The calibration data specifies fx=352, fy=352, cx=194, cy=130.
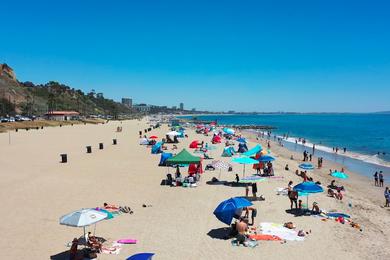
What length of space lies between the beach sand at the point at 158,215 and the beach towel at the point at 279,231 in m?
0.39

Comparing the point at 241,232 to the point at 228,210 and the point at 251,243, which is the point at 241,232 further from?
the point at 228,210

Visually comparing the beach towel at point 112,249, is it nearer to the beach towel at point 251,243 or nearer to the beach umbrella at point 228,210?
the beach umbrella at point 228,210

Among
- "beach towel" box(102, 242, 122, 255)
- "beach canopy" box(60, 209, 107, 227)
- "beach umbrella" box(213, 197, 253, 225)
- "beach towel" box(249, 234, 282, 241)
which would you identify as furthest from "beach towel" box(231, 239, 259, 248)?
"beach canopy" box(60, 209, 107, 227)

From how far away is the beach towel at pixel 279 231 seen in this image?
11.9 m

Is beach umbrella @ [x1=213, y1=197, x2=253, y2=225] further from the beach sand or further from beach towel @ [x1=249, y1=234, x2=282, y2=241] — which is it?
beach towel @ [x1=249, y1=234, x2=282, y2=241]

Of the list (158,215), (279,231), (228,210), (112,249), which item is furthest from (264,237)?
(112,249)

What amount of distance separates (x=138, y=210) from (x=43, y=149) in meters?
23.3

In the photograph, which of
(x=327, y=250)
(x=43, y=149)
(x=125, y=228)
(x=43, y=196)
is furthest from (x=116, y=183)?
(x=43, y=149)

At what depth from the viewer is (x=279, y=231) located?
12.5 m

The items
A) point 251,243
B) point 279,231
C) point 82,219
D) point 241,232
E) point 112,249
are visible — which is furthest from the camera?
point 279,231

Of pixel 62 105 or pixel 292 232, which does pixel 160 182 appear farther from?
pixel 62 105

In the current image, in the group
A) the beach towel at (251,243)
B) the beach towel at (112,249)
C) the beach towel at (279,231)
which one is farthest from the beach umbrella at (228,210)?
the beach towel at (112,249)

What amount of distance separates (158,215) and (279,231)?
15.6 feet

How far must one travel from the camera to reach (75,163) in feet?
86.1
